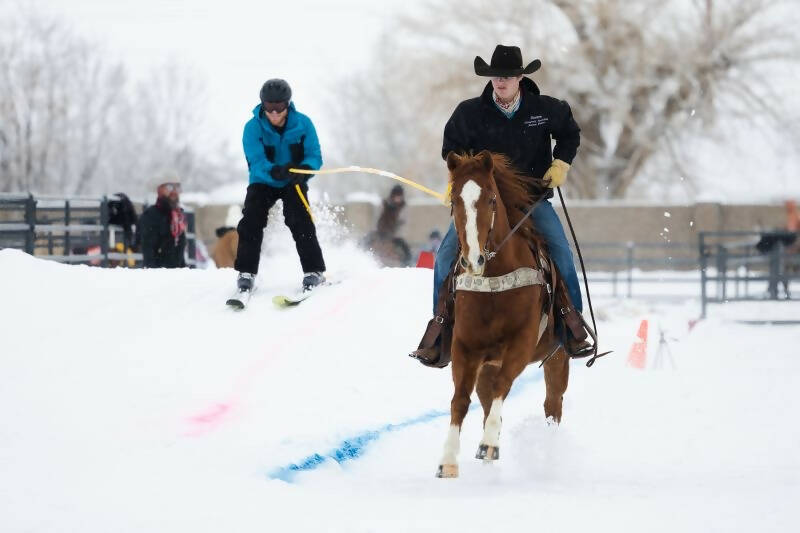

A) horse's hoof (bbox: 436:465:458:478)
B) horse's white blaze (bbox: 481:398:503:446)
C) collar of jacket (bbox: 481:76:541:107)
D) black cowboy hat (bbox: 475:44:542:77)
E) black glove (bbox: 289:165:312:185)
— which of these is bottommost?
horse's hoof (bbox: 436:465:458:478)

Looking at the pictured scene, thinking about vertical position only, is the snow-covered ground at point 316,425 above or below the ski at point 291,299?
below

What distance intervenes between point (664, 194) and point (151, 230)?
34.3 m

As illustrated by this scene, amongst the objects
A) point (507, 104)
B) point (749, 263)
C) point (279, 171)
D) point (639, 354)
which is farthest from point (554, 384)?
point (749, 263)

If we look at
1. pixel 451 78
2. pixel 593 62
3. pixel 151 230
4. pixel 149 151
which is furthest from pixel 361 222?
pixel 149 151

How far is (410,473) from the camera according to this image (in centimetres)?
838

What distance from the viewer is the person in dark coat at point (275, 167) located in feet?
36.6

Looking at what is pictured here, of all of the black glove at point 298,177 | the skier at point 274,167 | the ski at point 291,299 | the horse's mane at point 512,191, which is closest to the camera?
the horse's mane at point 512,191

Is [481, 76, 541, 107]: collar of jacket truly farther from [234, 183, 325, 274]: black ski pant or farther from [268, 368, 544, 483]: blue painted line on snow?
[234, 183, 325, 274]: black ski pant

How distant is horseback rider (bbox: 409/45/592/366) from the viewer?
846 centimetres

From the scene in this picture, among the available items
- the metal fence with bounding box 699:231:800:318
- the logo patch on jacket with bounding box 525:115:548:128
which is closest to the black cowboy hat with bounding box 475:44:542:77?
the logo patch on jacket with bounding box 525:115:548:128

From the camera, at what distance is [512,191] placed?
8.20 m

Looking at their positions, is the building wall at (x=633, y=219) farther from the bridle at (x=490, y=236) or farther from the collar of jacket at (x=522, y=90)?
the bridle at (x=490, y=236)

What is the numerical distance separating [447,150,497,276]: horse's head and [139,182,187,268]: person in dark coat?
28.3 feet

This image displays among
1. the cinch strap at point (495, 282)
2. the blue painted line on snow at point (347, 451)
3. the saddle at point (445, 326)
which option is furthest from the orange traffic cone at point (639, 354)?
the cinch strap at point (495, 282)
